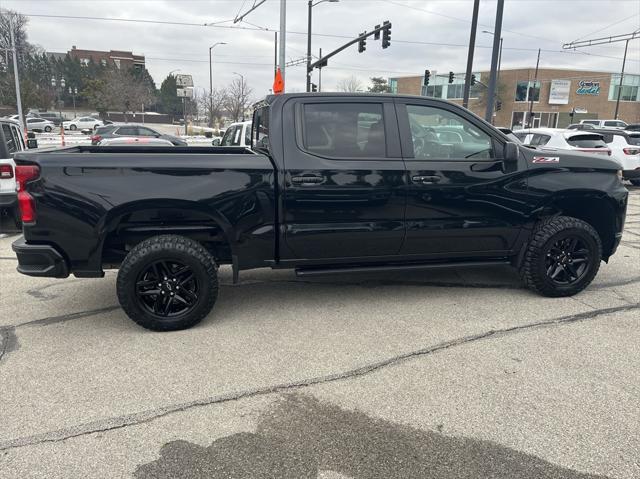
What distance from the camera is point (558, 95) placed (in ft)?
215

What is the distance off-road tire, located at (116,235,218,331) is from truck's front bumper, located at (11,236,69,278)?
481mm

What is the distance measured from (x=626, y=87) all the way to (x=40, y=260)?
79.5m

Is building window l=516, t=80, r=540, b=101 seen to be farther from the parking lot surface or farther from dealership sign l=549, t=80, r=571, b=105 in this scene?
the parking lot surface

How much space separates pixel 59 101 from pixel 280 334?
98109 mm

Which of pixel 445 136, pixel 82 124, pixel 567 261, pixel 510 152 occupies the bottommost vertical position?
pixel 567 261

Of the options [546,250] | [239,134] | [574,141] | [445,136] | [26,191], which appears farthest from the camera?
[239,134]

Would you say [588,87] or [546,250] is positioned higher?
[588,87]

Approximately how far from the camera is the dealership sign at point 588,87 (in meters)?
65.4

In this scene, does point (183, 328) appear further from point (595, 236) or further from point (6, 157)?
point (6, 157)

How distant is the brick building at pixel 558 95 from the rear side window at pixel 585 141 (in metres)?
55.8

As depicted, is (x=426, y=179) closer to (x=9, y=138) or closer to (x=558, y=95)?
(x=9, y=138)

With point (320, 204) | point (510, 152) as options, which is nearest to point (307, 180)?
point (320, 204)

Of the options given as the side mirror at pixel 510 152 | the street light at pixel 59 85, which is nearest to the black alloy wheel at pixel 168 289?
the side mirror at pixel 510 152

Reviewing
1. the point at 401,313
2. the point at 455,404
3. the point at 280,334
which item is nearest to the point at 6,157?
the point at 280,334
